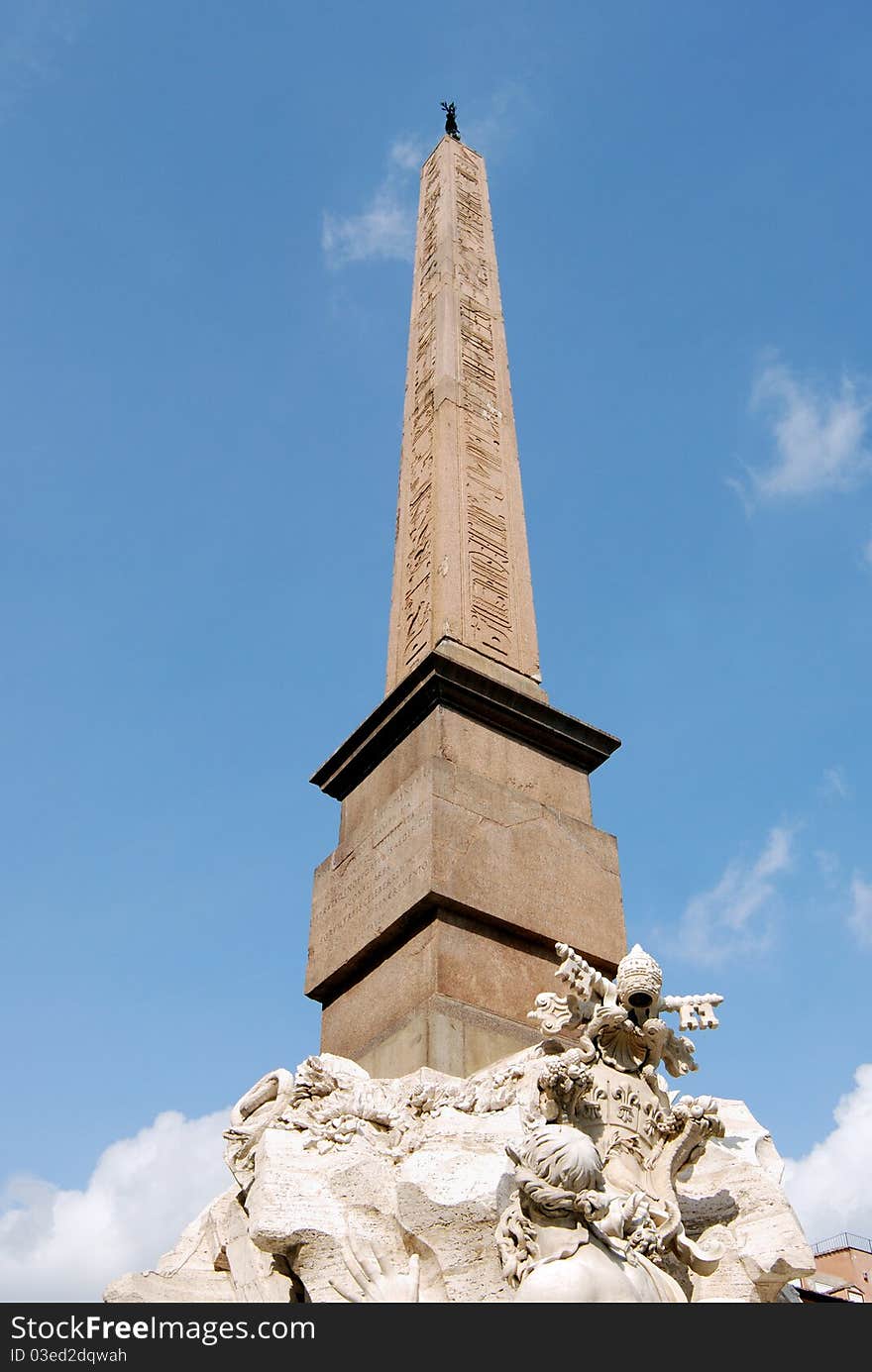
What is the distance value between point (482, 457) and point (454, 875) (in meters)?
4.47

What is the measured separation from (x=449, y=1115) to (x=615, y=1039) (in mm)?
759

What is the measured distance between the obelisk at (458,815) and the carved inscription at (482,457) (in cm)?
2

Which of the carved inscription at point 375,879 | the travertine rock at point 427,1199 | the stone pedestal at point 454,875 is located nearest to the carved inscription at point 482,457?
the stone pedestal at point 454,875

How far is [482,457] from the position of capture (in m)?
10.3

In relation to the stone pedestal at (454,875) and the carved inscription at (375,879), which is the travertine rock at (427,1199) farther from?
the carved inscription at (375,879)

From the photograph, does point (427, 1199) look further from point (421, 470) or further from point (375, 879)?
point (421, 470)

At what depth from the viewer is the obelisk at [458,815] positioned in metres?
6.61

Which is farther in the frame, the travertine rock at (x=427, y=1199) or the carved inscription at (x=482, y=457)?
the carved inscription at (x=482, y=457)

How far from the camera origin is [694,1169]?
560 cm

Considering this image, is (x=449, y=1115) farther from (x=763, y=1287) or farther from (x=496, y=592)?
(x=496, y=592)

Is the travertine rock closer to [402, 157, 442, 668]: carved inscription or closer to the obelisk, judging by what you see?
the obelisk

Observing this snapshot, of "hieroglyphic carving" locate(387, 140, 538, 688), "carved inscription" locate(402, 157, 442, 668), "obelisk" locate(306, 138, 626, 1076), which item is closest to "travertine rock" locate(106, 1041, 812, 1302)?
"obelisk" locate(306, 138, 626, 1076)

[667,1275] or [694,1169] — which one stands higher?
[694,1169]
